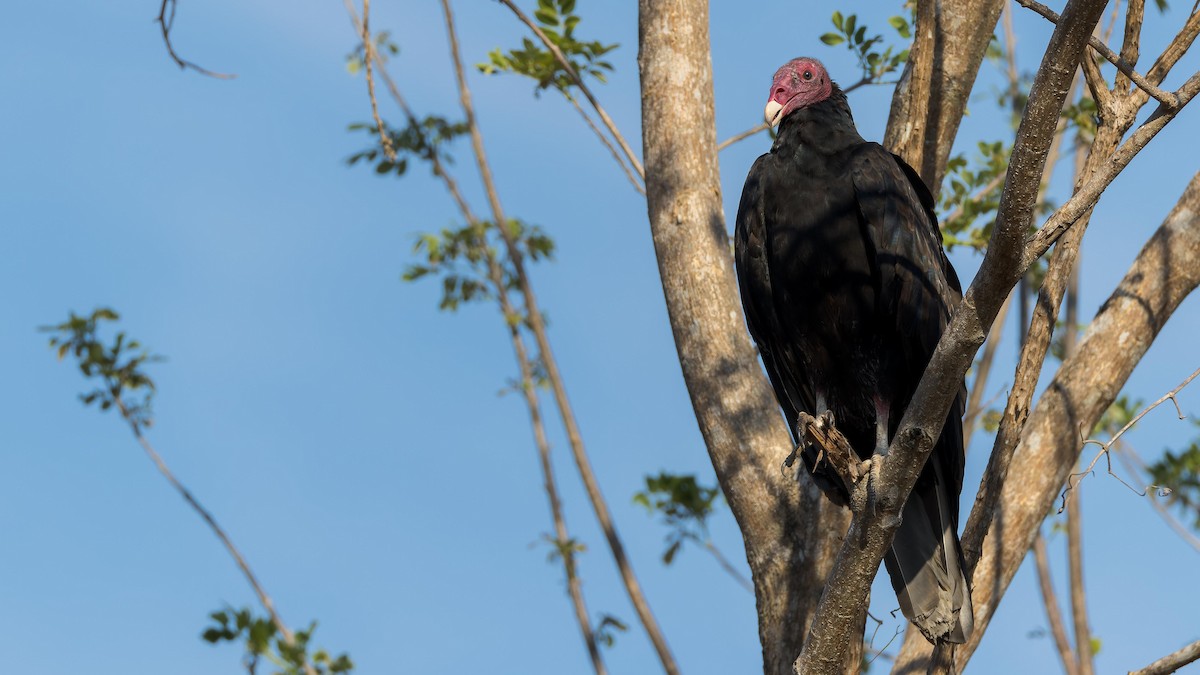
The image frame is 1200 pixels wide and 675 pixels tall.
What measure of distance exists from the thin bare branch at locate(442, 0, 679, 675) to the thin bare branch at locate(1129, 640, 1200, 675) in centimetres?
182

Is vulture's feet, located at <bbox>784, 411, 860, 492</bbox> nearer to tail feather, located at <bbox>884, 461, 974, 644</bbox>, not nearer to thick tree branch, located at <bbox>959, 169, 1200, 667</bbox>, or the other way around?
tail feather, located at <bbox>884, 461, 974, 644</bbox>

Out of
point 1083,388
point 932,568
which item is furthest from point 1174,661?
point 1083,388

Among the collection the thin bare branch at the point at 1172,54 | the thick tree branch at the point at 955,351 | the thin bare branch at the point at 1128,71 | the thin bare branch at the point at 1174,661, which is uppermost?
the thin bare branch at the point at 1172,54

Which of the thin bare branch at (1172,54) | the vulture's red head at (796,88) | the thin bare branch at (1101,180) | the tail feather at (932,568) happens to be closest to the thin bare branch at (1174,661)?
the tail feather at (932,568)

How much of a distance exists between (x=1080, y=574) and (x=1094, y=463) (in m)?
2.40

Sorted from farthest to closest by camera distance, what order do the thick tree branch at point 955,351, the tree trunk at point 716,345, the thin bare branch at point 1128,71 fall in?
the tree trunk at point 716,345 < the thin bare branch at point 1128,71 < the thick tree branch at point 955,351

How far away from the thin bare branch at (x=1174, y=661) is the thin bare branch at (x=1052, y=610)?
2132 mm

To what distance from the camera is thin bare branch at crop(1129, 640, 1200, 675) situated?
8.91 ft

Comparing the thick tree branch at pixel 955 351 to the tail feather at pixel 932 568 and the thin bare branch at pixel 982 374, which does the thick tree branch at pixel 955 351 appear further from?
the thin bare branch at pixel 982 374

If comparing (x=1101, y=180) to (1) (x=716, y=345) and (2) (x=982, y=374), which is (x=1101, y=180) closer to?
(1) (x=716, y=345)

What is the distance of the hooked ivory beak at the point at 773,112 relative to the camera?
399 centimetres

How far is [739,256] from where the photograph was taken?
3.77 meters

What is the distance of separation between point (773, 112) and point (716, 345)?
0.86 m

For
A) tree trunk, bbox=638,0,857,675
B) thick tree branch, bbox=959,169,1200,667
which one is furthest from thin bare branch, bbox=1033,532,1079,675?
tree trunk, bbox=638,0,857,675
